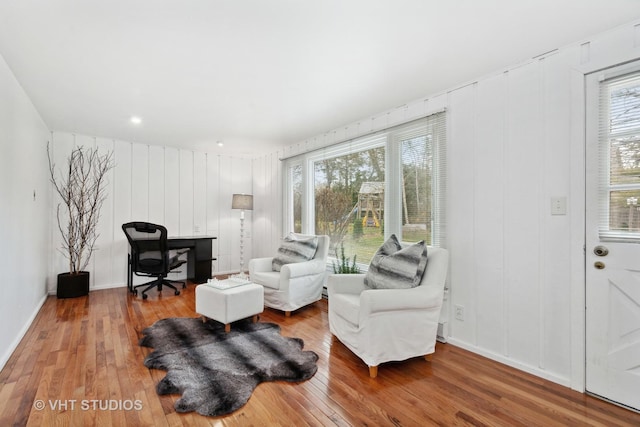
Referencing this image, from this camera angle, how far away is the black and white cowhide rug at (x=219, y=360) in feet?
6.10

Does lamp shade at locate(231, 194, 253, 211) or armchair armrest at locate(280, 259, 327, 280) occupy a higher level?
lamp shade at locate(231, 194, 253, 211)

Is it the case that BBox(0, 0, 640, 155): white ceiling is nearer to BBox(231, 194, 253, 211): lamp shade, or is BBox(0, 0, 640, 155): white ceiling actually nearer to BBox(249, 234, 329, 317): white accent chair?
BBox(249, 234, 329, 317): white accent chair

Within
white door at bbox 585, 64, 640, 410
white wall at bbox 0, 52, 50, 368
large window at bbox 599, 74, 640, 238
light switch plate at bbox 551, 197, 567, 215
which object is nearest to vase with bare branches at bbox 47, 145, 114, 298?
white wall at bbox 0, 52, 50, 368

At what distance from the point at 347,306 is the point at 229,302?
116 centimetres

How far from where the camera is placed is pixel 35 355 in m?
2.38

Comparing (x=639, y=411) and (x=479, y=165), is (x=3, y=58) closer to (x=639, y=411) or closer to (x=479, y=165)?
(x=479, y=165)

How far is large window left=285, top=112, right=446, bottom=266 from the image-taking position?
9.37 ft

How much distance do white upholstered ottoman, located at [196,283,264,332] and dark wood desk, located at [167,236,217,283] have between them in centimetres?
187

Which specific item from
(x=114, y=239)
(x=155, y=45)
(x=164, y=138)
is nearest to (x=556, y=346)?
(x=155, y=45)

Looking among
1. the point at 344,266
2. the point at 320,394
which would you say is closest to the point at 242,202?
the point at 344,266

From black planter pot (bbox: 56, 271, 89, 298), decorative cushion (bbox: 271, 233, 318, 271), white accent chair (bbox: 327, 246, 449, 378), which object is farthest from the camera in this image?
black planter pot (bbox: 56, 271, 89, 298)

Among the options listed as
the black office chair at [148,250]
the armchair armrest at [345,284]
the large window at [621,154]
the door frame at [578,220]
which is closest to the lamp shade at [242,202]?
the black office chair at [148,250]

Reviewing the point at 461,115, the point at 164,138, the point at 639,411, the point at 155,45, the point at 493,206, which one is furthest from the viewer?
the point at 164,138

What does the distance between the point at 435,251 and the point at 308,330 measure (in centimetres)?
144
